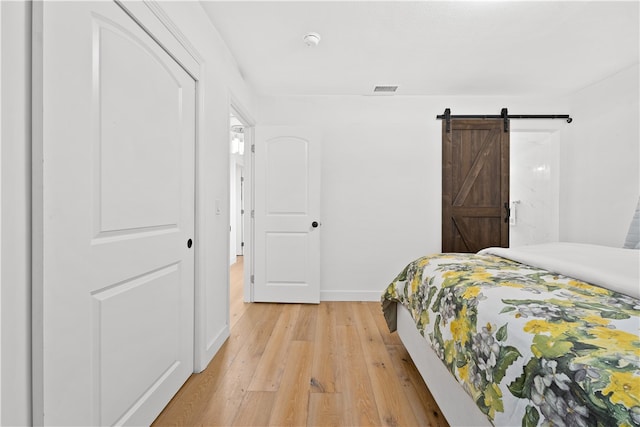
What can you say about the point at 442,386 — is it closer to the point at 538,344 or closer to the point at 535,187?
the point at 538,344

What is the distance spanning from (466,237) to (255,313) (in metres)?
2.56

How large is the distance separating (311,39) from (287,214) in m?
1.79

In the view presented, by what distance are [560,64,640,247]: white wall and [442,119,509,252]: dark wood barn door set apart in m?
0.75

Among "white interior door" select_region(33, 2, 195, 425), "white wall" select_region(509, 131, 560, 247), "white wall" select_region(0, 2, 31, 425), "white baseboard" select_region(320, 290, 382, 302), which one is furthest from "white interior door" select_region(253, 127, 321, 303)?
"white wall" select_region(509, 131, 560, 247)

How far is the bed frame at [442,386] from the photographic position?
46.7 inches

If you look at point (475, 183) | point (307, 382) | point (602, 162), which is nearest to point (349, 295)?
point (307, 382)

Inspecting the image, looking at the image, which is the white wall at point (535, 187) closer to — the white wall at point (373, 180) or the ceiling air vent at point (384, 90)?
the white wall at point (373, 180)

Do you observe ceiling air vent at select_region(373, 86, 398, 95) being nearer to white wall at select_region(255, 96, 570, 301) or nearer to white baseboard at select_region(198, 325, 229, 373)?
white wall at select_region(255, 96, 570, 301)

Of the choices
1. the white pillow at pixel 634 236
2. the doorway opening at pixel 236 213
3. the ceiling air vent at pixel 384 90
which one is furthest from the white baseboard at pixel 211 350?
the white pillow at pixel 634 236

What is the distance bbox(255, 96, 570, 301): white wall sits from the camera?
11.7ft

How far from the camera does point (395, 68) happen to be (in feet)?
9.37

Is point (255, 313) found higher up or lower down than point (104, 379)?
lower down

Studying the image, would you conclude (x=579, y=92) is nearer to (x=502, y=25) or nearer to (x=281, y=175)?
(x=502, y=25)

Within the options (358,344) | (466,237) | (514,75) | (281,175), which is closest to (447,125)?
(514,75)
